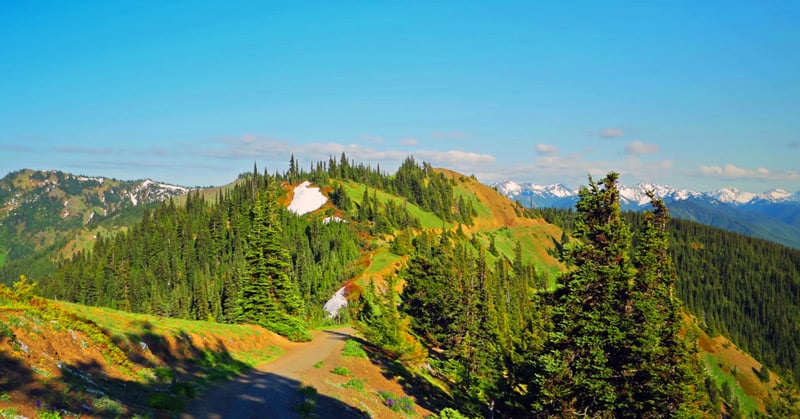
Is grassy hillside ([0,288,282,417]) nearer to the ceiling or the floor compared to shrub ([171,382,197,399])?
nearer to the ceiling

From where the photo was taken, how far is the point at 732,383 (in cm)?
13000

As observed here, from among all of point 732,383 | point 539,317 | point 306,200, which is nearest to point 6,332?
point 539,317

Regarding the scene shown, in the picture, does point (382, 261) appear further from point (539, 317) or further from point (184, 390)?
point (184, 390)

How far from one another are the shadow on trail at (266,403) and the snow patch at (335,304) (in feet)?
200

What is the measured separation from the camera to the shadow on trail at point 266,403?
56.4ft

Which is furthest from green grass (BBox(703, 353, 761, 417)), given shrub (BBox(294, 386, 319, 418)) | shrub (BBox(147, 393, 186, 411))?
shrub (BBox(147, 393, 186, 411))

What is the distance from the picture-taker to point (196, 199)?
19712 cm

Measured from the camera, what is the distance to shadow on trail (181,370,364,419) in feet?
56.4

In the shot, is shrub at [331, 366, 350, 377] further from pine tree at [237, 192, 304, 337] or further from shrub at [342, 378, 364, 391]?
pine tree at [237, 192, 304, 337]

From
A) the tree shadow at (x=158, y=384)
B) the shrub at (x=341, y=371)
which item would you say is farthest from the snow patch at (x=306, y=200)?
the tree shadow at (x=158, y=384)

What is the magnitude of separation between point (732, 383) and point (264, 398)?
520ft

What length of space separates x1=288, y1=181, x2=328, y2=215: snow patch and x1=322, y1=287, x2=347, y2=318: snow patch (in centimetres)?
8394

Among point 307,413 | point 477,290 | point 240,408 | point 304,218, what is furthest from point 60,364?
point 304,218

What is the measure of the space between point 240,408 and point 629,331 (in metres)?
19.1
